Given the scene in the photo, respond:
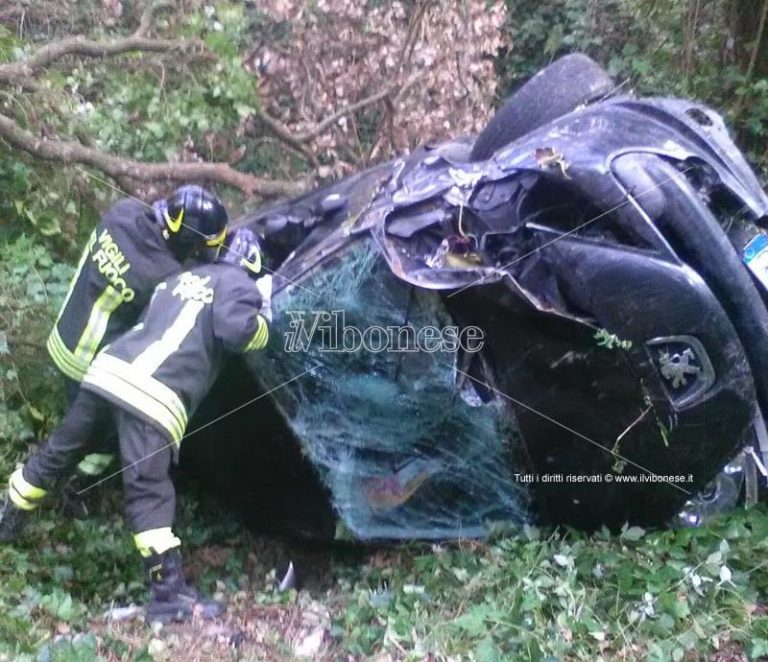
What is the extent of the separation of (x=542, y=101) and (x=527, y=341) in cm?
103

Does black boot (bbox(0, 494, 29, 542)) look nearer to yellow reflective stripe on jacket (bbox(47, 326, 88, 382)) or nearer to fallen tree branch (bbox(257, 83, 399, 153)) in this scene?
yellow reflective stripe on jacket (bbox(47, 326, 88, 382))

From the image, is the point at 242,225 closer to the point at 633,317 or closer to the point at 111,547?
the point at 111,547

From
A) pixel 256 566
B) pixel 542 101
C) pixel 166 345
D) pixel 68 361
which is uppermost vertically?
pixel 542 101

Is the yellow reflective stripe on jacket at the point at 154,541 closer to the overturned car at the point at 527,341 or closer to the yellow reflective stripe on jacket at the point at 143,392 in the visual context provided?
the yellow reflective stripe on jacket at the point at 143,392

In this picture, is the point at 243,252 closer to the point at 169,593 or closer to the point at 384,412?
the point at 384,412

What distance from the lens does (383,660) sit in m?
2.74

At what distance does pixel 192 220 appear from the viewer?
125 inches

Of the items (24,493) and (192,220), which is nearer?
(192,220)

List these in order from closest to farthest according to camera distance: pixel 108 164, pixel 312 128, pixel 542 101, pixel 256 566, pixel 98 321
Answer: pixel 98 321 → pixel 542 101 → pixel 256 566 → pixel 108 164 → pixel 312 128

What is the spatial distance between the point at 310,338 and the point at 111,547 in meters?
1.14

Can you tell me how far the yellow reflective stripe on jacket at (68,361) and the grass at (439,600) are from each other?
23.1 inches

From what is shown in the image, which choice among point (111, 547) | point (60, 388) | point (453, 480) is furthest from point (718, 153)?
point (60, 388)

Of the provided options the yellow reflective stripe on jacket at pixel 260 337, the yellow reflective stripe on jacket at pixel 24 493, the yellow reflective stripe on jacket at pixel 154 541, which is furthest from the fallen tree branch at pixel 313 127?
the yellow reflective stripe on jacket at pixel 154 541

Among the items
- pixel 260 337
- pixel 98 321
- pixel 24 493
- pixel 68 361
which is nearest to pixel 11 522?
pixel 24 493
